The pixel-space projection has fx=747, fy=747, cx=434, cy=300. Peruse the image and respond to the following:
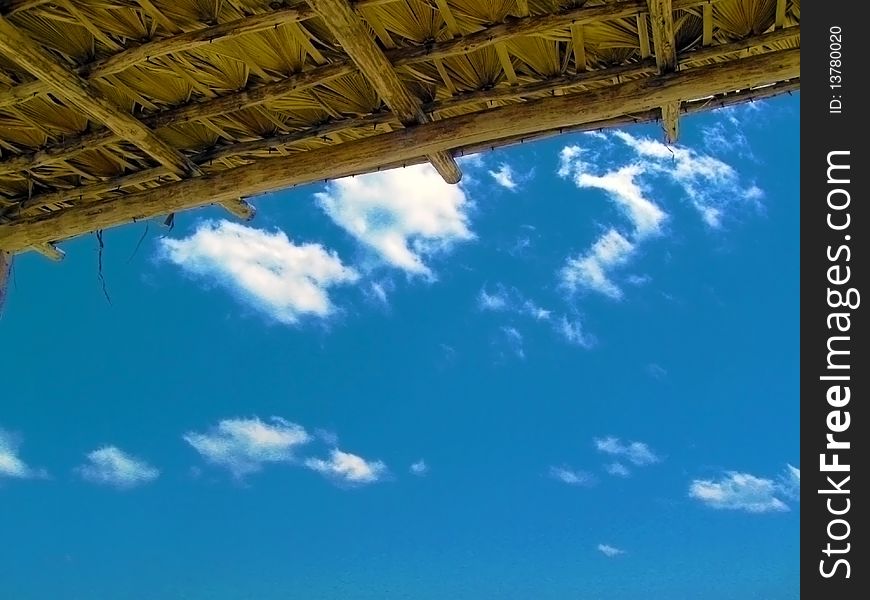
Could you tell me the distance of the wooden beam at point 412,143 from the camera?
96.6 inches

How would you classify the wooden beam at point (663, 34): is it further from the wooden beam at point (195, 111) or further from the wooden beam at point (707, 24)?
the wooden beam at point (195, 111)

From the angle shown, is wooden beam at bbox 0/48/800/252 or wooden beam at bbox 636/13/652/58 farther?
wooden beam at bbox 0/48/800/252

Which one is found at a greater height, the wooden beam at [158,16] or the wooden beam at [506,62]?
the wooden beam at [506,62]

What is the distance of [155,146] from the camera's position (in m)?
2.87

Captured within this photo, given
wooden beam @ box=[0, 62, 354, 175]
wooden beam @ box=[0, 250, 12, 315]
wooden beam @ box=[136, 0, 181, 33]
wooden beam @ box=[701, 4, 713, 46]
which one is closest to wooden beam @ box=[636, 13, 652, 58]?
wooden beam @ box=[701, 4, 713, 46]

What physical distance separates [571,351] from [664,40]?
3576cm

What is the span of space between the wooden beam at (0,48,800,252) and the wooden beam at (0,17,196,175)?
193 millimetres

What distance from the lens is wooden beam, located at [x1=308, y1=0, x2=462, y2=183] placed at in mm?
2237

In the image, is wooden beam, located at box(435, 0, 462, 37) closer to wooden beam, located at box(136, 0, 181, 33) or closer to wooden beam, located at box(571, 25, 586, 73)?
wooden beam, located at box(571, 25, 586, 73)
